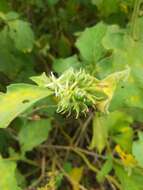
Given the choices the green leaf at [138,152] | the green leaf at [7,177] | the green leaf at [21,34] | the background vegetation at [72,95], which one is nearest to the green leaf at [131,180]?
the background vegetation at [72,95]

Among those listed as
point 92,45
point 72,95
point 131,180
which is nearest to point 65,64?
point 92,45

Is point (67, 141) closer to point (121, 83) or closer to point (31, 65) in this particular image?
point (31, 65)

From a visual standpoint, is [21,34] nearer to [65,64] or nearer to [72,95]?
[65,64]

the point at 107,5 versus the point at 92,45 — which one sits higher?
the point at 107,5

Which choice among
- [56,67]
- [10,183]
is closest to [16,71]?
[56,67]

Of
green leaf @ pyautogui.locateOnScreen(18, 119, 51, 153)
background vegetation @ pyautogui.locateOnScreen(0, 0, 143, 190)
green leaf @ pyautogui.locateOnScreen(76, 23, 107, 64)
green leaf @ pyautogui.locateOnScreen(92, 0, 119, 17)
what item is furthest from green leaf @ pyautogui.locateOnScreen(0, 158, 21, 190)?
green leaf @ pyautogui.locateOnScreen(92, 0, 119, 17)

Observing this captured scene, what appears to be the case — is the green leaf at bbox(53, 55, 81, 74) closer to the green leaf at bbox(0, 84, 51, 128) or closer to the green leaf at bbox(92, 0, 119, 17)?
the green leaf at bbox(92, 0, 119, 17)

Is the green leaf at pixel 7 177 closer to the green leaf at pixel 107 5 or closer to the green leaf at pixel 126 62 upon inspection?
the green leaf at pixel 126 62

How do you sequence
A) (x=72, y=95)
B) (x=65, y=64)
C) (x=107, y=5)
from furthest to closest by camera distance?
(x=107, y=5)
(x=65, y=64)
(x=72, y=95)
